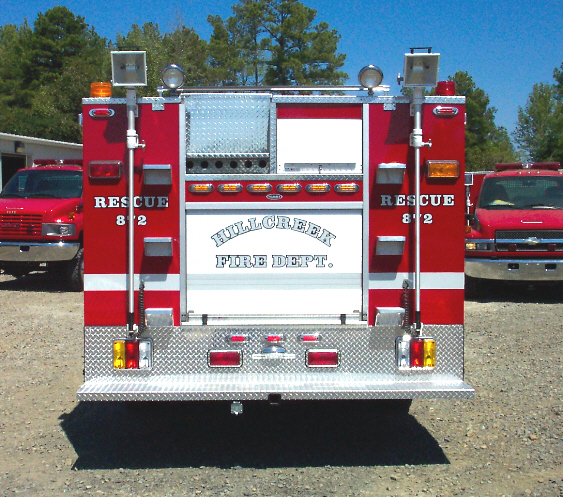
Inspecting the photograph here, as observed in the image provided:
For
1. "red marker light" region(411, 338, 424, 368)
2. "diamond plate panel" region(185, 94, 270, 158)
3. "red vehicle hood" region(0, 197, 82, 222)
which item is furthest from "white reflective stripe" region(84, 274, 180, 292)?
"red vehicle hood" region(0, 197, 82, 222)

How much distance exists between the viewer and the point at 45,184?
13578mm

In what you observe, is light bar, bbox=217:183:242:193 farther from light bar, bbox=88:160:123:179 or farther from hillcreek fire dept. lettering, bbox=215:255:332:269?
light bar, bbox=88:160:123:179

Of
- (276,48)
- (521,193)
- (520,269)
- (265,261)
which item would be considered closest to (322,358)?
(265,261)

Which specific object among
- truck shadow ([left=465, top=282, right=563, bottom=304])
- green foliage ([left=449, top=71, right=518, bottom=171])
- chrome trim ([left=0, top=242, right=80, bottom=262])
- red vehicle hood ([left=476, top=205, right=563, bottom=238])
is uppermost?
green foliage ([left=449, top=71, right=518, bottom=171])

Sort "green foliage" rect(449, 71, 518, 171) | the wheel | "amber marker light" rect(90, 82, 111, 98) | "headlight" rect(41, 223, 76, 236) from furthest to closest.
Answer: "green foliage" rect(449, 71, 518, 171)
the wheel
"headlight" rect(41, 223, 76, 236)
"amber marker light" rect(90, 82, 111, 98)

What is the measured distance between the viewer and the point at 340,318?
182 inches

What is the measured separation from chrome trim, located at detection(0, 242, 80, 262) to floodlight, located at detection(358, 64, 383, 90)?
9.10m

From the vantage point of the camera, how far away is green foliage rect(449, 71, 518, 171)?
5506cm

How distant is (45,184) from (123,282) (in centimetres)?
978

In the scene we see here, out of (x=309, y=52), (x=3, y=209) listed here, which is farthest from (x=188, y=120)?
(x=309, y=52)

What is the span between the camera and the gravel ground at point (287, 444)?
4.43 metres

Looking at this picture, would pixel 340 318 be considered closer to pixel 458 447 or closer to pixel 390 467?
pixel 390 467

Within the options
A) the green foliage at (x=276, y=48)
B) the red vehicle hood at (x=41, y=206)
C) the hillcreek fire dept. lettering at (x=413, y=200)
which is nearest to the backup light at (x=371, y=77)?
the hillcreek fire dept. lettering at (x=413, y=200)

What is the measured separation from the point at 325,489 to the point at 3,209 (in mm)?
10114
